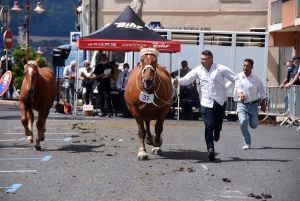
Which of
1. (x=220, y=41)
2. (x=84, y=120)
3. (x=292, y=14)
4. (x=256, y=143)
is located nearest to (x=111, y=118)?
(x=84, y=120)

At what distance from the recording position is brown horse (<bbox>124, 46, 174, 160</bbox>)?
559 inches

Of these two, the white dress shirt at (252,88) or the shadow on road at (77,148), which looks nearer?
the shadow on road at (77,148)

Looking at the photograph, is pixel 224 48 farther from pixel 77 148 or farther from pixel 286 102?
pixel 77 148

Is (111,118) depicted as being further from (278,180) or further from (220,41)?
(278,180)

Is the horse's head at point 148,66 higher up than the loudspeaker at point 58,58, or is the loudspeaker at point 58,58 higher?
the loudspeaker at point 58,58

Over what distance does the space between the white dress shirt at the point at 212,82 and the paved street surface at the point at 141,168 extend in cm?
107

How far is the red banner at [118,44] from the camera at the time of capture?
1019 inches

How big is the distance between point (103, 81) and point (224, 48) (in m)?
4.43

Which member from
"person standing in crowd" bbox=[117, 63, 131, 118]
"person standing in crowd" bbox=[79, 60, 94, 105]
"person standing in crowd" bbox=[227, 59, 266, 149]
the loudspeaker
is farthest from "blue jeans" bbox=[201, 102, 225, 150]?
the loudspeaker

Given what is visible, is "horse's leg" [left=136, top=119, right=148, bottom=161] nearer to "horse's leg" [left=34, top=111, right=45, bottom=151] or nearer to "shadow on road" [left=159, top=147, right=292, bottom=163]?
"shadow on road" [left=159, top=147, right=292, bottom=163]

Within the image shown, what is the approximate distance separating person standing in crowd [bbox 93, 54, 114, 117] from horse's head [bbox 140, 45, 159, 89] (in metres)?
12.9

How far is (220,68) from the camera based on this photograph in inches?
567

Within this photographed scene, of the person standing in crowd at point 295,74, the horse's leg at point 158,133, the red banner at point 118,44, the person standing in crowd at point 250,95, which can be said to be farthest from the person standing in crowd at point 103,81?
the horse's leg at point 158,133

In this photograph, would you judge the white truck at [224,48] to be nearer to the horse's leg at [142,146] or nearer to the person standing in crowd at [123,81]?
the person standing in crowd at [123,81]
